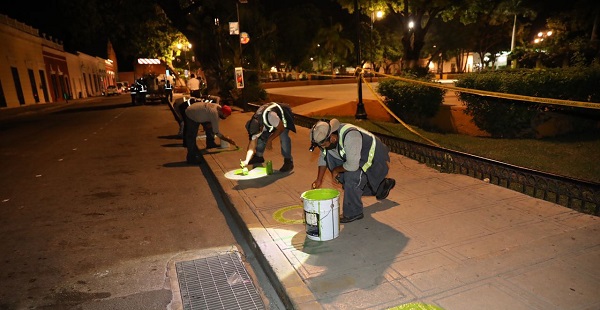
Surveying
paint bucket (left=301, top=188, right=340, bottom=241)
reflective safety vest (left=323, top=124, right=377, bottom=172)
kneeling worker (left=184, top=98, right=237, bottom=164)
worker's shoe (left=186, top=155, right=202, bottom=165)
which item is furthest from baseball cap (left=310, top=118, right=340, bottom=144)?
worker's shoe (left=186, top=155, right=202, bottom=165)

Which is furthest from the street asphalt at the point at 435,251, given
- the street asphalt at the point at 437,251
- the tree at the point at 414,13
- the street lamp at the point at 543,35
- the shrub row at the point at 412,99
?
the street lamp at the point at 543,35

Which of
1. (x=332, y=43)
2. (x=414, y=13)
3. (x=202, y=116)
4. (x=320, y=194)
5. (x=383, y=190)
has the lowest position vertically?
(x=383, y=190)

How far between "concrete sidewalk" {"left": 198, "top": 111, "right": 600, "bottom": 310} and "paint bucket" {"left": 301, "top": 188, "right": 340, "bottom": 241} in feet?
0.32

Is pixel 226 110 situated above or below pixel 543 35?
below

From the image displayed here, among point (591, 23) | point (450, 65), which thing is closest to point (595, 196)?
point (591, 23)

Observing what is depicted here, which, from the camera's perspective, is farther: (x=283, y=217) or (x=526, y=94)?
(x=526, y=94)

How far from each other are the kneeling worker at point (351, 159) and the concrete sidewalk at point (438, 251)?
0.27 m

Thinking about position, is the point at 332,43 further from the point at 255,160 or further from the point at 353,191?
the point at 353,191

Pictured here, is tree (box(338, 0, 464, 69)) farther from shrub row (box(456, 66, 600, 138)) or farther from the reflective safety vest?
the reflective safety vest

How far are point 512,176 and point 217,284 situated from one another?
4.35 m

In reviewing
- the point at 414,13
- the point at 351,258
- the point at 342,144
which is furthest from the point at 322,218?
the point at 414,13

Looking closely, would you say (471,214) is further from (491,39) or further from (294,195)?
(491,39)

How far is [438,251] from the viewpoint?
3.87 m

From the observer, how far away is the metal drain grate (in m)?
3.52
